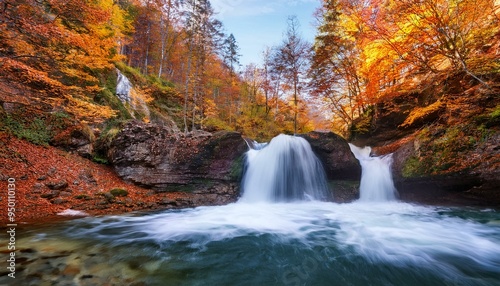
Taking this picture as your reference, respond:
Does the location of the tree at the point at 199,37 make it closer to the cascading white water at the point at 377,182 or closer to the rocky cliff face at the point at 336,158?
the rocky cliff face at the point at 336,158

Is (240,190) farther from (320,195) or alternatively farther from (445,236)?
(445,236)

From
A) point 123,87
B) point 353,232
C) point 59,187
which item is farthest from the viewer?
point 123,87

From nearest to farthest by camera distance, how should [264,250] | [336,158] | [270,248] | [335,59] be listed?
[264,250], [270,248], [336,158], [335,59]

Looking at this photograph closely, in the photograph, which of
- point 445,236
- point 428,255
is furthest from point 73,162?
point 445,236

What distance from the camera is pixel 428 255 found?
3623 mm

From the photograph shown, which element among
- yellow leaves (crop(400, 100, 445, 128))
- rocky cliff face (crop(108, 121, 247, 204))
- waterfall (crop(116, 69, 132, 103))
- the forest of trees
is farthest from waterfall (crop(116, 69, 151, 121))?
yellow leaves (crop(400, 100, 445, 128))

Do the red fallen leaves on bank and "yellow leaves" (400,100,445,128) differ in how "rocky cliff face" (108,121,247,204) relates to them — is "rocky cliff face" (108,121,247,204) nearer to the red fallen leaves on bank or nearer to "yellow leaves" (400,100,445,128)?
the red fallen leaves on bank

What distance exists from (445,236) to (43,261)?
287 inches

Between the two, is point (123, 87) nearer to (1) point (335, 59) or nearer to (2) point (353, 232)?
(1) point (335, 59)

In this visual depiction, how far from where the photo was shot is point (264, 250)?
3.84 meters

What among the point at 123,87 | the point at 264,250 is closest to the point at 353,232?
the point at 264,250

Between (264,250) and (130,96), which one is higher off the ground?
(130,96)

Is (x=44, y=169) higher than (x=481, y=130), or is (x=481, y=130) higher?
(x=481, y=130)
